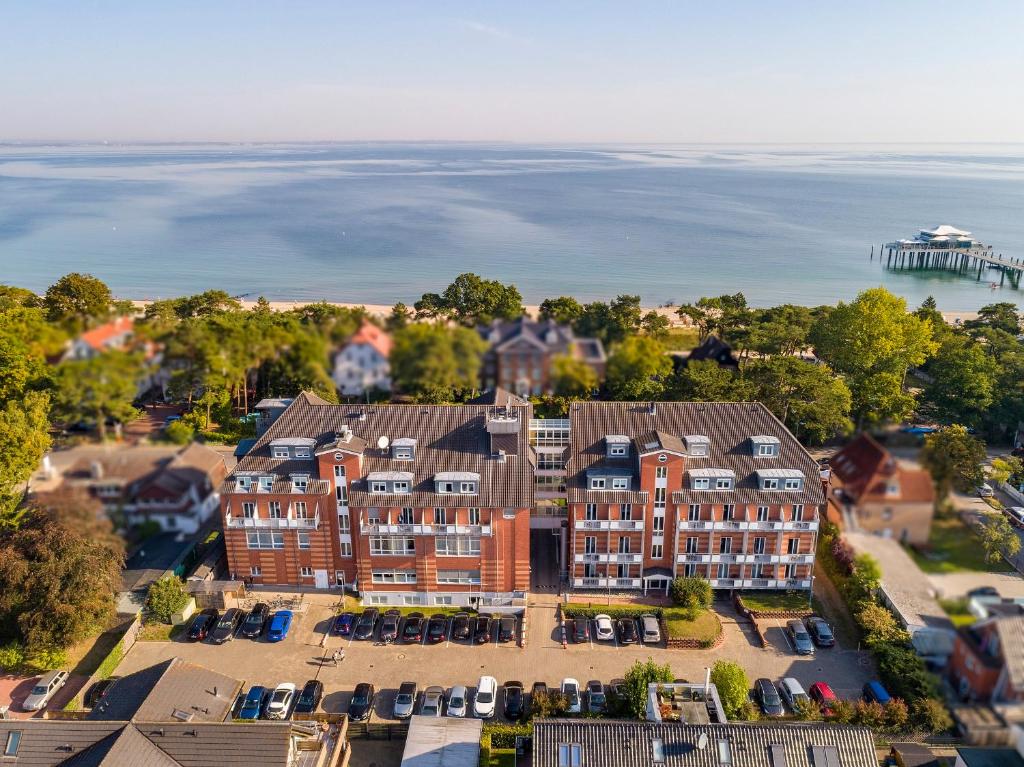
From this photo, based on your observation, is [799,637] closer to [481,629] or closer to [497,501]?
[481,629]

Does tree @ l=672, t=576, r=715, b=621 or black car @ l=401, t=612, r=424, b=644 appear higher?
tree @ l=672, t=576, r=715, b=621

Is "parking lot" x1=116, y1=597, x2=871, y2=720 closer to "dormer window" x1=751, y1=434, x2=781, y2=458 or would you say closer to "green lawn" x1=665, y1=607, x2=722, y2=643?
"green lawn" x1=665, y1=607, x2=722, y2=643

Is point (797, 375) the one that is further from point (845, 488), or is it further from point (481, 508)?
point (845, 488)

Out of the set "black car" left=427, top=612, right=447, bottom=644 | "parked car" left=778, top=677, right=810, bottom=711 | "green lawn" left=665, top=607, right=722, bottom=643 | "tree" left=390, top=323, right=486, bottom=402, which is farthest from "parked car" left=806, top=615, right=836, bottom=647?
"tree" left=390, top=323, right=486, bottom=402

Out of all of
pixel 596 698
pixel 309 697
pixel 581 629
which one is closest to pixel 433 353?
pixel 596 698

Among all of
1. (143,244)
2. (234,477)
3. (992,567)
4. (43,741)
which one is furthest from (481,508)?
(143,244)
